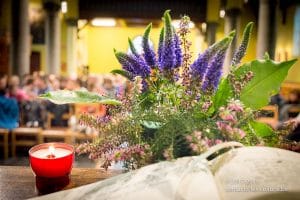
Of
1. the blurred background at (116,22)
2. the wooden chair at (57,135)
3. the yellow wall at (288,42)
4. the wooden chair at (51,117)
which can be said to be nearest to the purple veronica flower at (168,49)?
the wooden chair at (57,135)

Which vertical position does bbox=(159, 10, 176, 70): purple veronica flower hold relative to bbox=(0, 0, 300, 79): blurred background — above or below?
below

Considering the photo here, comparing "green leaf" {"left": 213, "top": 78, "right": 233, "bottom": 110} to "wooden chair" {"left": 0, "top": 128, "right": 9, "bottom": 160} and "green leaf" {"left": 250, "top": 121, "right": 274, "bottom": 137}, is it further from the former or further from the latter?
"wooden chair" {"left": 0, "top": 128, "right": 9, "bottom": 160}

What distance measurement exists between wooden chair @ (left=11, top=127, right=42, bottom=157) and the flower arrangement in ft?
19.4

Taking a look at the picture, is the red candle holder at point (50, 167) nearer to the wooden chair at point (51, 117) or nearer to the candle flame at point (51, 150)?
the candle flame at point (51, 150)

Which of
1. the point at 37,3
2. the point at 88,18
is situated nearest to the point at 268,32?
the point at 88,18

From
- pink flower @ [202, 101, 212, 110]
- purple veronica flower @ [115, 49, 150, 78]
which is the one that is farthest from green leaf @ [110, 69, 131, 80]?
pink flower @ [202, 101, 212, 110]

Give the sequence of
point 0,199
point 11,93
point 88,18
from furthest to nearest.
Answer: point 88,18, point 11,93, point 0,199

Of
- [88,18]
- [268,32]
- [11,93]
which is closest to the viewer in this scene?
[11,93]

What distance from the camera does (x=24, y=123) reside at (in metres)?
7.79

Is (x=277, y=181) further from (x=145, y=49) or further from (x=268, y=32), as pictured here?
(x=268, y=32)

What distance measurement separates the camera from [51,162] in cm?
119

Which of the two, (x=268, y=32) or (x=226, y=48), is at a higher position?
(x=268, y=32)

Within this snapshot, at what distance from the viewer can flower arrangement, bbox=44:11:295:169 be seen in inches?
41.1

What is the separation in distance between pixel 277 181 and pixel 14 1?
10.0 m
